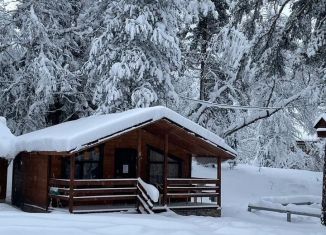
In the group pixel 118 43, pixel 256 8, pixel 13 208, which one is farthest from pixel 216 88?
pixel 256 8

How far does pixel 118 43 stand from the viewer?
2773 centimetres

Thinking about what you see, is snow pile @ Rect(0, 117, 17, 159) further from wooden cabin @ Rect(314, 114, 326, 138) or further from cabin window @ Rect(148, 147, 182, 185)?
wooden cabin @ Rect(314, 114, 326, 138)

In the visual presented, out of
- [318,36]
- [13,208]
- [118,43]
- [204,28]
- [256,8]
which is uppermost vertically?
[204,28]

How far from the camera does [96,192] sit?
59.6 ft

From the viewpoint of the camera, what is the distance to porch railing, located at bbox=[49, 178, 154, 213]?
682 inches

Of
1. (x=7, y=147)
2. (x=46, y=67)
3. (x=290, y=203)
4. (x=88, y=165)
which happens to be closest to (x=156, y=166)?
(x=88, y=165)

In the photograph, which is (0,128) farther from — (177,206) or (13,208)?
(177,206)

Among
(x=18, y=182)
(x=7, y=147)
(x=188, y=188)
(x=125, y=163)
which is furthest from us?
(x=18, y=182)

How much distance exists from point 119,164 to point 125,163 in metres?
0.26

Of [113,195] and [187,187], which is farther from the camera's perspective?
[187,187]

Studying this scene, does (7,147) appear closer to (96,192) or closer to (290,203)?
(96,192)

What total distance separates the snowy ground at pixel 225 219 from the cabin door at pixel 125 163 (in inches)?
126

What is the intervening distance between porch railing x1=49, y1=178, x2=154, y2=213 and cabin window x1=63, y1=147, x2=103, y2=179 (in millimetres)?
433

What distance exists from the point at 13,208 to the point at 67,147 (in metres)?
6.77
